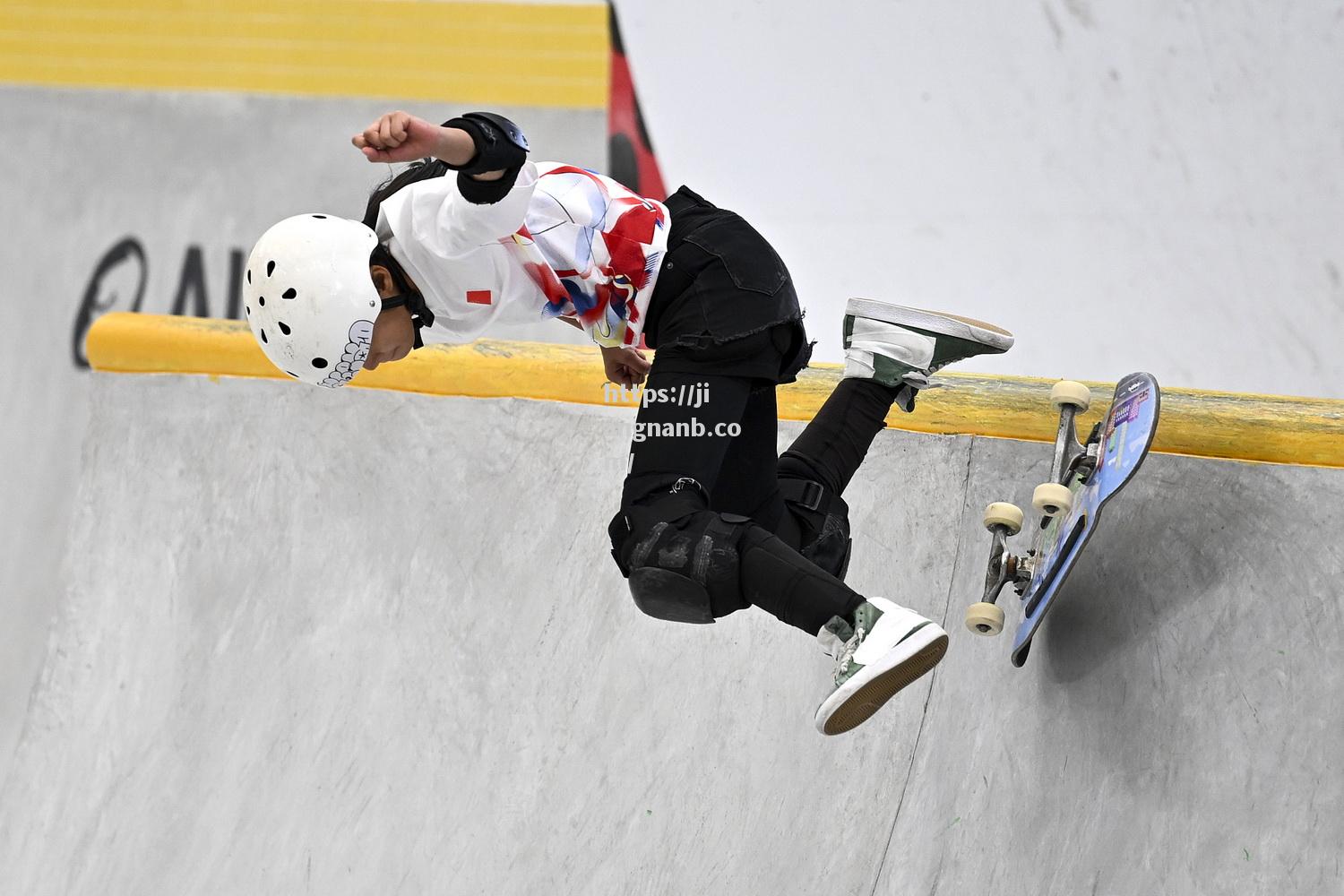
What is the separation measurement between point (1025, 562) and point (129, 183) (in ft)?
22.2

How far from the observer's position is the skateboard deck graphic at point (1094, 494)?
9.16 feet

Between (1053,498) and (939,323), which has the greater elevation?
(939,323)

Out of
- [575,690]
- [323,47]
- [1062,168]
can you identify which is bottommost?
[575,690]

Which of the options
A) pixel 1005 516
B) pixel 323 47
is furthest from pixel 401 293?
pixel 323 47

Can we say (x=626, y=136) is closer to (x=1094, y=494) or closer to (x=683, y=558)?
(x=1094, y=494)

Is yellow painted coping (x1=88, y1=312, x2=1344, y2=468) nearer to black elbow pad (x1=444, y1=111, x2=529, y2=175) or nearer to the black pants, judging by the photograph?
the black pants

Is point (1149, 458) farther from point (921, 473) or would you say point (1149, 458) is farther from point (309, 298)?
point (309, 298)

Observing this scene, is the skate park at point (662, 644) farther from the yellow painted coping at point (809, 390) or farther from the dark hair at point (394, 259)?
the dark hair at point (394, 259)

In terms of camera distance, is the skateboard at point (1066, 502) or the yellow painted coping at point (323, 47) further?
the yellow painted coping at point (323, 47)

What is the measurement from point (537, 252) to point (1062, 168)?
3416 mm

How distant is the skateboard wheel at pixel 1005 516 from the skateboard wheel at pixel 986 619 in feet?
0.68

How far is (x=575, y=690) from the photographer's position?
3957 mm

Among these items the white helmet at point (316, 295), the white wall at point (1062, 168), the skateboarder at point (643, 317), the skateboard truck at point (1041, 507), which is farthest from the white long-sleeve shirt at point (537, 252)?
the white wall at point (1062, 168)

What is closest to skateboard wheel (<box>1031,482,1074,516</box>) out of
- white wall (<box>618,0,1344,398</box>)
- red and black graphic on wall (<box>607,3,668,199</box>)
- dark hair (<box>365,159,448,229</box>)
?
dark hair (<box>365,159,448,229</box>)
